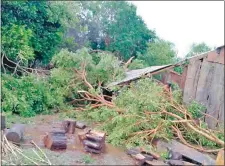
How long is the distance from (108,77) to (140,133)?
14.2 ft

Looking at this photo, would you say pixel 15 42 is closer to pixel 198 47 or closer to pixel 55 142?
pixel 55 142

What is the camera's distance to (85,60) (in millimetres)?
11281

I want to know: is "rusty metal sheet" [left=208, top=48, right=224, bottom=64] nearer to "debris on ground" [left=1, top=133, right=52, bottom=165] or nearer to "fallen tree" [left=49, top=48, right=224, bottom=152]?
"fallen tree" [left=49, top=48, right=224, bottom=152]

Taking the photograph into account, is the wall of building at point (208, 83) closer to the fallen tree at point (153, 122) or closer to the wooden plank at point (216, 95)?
the wooden plank at point (216, 95)

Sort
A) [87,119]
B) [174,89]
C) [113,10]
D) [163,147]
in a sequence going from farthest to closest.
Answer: [113,10] → [87,119] → [174,89] → [163,147]

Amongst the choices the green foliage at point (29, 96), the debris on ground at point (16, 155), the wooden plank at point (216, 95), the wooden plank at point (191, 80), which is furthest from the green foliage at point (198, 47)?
the debris on ground at point (16, 155)

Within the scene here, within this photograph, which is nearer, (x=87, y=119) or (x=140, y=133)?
(x=140, y=133)

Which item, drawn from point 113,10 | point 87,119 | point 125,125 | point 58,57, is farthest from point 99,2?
point 125,125

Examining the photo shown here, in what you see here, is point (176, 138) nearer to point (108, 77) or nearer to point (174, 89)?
point (174, 89)

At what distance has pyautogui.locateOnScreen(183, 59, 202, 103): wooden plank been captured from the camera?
8.40 meters

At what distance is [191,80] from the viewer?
8.52m

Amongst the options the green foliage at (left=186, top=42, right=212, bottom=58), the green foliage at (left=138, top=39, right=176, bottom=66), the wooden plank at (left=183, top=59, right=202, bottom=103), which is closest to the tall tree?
the green foliage at (left=138, top=39, right=176, bottom=66)

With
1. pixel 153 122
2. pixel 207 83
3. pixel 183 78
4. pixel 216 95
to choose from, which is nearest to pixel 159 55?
pixel 183 78

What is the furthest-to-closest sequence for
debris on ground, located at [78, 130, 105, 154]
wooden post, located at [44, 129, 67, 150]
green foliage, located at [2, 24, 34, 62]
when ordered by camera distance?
1. green foliage, located at [2, 24, 34, 62]
2. debris on ground, located at [78, 130, 105, 154]
3. wooden post, located at [44, 129, 67, 150]
